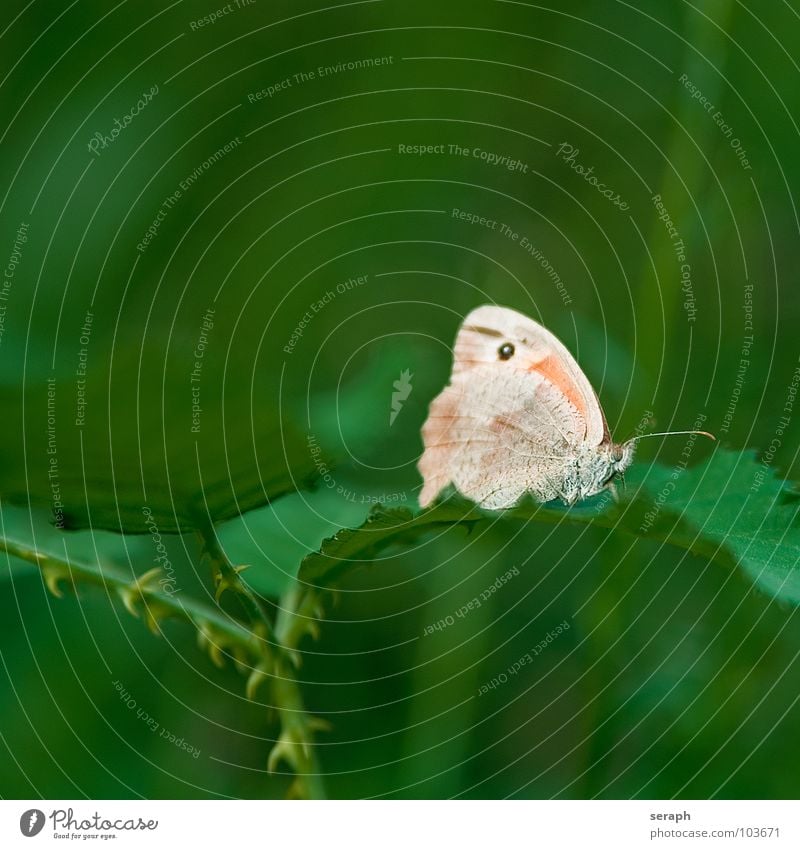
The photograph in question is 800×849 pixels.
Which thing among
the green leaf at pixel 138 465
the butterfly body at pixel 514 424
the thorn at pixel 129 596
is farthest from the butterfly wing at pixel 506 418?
the thorn at pixel 129 596

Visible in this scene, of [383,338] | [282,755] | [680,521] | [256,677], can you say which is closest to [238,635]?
[256,677]

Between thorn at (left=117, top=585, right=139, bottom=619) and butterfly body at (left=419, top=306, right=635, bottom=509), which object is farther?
butterfly body at (left=419, top=306, right=635, bottom=509)

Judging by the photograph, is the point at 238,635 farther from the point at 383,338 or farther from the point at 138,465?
the point at 383,338

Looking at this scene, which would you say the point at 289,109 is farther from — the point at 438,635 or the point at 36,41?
the point at 438,635

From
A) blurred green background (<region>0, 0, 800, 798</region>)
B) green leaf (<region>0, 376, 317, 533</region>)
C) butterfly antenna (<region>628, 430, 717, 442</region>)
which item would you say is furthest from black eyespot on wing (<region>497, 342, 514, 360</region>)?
green leaf (<region>0, 376, 317, 533</region>)

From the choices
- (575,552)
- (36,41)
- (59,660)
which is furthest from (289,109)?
(59,660)

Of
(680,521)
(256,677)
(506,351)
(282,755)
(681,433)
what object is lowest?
(282,755)

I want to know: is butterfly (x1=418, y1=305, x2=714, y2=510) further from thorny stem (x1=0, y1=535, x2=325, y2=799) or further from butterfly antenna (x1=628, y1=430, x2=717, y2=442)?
thorny stem (x1=0, y1=535, x2=325, y2=799)

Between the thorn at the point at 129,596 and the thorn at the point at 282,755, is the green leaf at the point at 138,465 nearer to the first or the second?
the thorn at the point at 129,596
